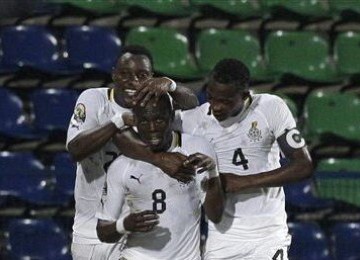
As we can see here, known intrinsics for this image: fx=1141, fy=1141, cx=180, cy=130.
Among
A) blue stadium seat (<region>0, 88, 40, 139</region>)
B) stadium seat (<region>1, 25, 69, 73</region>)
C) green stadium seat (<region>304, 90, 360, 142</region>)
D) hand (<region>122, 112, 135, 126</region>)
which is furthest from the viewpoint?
stadium seat (<region>1, 25, 69, 73</region>)

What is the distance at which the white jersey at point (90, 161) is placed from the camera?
5.12 m

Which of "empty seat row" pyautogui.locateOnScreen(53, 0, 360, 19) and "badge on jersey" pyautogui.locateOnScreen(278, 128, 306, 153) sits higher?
Result: "badge on jersey" pyautogui.locateOnScreen(278, 128, 306, 153)

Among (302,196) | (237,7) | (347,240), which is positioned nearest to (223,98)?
(302,196)

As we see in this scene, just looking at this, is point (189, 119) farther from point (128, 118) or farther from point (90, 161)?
point (90, 161)

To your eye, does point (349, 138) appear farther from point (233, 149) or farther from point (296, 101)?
point (233, 149)

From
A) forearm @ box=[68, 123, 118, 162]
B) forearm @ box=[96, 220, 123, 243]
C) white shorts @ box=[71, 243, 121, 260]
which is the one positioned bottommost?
white shorts @ box=[71, 243, 121, 260]

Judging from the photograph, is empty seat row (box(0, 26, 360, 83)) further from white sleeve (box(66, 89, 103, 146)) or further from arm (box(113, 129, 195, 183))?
arm (box(113, 129, 195, 183))

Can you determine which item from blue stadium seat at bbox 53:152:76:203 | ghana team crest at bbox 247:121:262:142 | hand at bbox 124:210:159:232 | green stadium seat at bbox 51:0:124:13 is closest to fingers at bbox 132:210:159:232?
hand at bbox 124:210:159:232

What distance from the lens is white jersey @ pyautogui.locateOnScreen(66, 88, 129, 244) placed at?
512 centimetres

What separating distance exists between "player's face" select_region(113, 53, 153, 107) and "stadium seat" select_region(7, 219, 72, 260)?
2951mm

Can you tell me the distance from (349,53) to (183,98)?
3641 millimetres

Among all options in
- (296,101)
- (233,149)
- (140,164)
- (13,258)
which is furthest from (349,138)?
(140,164)

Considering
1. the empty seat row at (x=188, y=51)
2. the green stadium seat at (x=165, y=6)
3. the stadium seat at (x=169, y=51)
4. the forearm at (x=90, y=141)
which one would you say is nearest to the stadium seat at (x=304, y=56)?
the empty seat row at (x=188, y=51)

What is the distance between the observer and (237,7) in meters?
8.88
